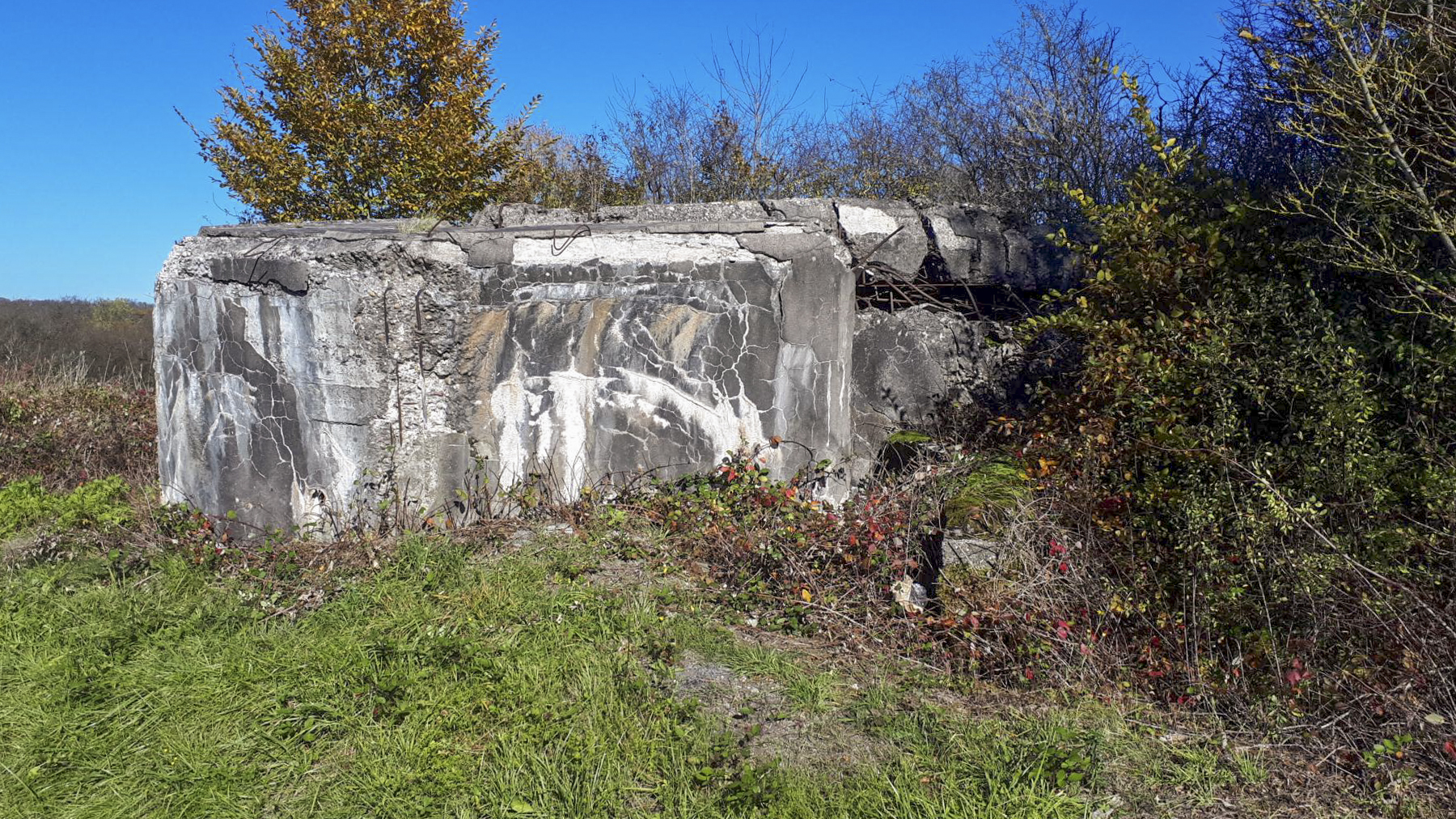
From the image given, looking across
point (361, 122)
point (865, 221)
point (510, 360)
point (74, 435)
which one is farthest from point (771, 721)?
point (361, 122)

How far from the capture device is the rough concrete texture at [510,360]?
4.89 m

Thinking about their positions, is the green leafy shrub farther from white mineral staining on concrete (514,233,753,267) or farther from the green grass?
white mineral staining on concrete (514,233,753,267)

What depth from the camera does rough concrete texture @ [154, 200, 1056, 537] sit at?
16.0ft

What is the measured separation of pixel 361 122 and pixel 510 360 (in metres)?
8.05

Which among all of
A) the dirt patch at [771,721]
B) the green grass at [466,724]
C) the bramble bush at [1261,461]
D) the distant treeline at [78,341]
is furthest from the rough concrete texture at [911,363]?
the distant treeline at [78,341]

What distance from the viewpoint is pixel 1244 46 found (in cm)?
596

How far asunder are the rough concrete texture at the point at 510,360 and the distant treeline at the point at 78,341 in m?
6.96

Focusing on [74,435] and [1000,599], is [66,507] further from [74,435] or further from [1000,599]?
[1000,599]

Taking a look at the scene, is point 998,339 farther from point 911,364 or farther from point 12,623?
point 12,623

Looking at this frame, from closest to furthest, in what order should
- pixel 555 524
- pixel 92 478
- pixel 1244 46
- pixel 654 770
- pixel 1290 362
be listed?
pixel 654 770
pixel 1290 362
pixel 555 524
pixel 1244 46
pixel 92 478

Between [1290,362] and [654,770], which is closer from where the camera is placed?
[654,770]

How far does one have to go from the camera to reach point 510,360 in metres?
5.08

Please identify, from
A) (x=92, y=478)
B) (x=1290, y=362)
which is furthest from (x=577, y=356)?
(x=92, y=478)

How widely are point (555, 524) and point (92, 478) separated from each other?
391cm
